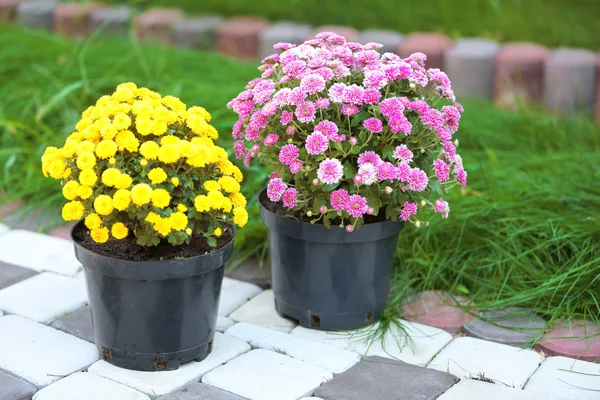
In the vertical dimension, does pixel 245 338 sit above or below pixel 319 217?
below

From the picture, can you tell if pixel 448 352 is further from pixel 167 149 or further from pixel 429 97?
pixel 167 149

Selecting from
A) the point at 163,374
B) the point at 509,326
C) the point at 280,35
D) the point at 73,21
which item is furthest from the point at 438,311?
the point at 73,21

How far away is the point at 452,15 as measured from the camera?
197 inches

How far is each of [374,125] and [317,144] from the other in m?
0.15

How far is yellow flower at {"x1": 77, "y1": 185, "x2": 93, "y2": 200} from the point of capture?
6.73 feet

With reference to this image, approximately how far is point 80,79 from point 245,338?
1.90 metres

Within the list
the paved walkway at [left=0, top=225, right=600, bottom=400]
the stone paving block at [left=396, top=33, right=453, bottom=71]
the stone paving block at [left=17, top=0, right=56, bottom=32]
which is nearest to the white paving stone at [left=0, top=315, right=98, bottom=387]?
the paved walkway at [left=0, top=225, right=600, bottom=400]

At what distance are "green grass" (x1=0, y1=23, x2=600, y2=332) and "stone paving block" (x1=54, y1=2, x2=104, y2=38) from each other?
60cm

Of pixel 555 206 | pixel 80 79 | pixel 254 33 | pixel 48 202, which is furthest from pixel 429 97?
pixel 254 33

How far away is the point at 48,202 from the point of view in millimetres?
3166

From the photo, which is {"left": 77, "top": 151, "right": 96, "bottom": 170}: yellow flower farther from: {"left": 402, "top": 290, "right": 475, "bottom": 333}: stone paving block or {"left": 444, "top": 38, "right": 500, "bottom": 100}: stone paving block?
{"left": 444, "top": 38, "right": 500, "bottom": 100}: stone paving block

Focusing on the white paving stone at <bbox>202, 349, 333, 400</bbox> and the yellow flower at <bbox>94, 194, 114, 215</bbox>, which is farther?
the white paving stone at <bbox>202, 349, 333, 400</bbox>

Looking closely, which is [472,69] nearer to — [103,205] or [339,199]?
[339,199]

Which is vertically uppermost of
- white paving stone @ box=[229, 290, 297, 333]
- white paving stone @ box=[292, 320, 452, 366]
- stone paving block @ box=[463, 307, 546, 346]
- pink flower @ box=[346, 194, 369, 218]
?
pink flower @ box=[346, 194, 369, 218]
